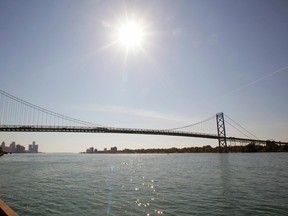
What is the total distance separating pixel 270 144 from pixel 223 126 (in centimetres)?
3041

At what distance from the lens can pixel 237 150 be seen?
129250mm

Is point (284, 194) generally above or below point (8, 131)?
below

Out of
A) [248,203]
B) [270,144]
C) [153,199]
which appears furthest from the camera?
[270,144]

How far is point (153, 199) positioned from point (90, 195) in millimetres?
4164

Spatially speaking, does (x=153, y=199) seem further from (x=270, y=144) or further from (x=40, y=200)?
(x=270, y=144)

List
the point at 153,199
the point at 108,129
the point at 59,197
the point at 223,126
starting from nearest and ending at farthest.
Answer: the point at 153,199 < the point at 59,197 < the point at 108,129 < the point at 223,126

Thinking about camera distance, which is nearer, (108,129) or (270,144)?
(108,129)

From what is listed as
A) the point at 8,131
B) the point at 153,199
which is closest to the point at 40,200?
the point at 153,199

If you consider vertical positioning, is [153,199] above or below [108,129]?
below

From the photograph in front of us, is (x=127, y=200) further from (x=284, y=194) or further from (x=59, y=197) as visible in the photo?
(x=284, y=194)

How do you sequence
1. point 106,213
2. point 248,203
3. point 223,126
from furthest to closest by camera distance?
point 223,126
point 248,203
point 106,213

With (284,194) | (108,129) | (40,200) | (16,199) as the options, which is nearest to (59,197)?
(40,200)

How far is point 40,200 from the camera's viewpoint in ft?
47.1

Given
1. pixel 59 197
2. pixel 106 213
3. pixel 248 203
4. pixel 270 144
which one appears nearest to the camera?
pixel 106 213
